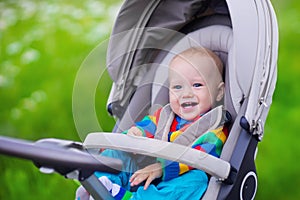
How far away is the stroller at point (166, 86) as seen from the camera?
52.5 inches

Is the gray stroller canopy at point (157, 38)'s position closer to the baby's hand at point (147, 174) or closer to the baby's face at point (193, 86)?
the baby's face at point (193, 86)

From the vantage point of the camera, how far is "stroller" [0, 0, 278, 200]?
1.33 meters

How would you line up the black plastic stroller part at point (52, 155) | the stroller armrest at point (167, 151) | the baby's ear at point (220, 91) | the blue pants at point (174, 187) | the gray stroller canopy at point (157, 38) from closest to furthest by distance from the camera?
the black plastic stroller part at point (52, 155), the stroller armrest at point (167, 151), the blue pants at point (174, 187), the gray stroller canopy at point (157, 38), the baby's ear at point (220, 91)

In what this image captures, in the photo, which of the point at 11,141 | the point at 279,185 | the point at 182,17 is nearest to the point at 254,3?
the point at 182,17

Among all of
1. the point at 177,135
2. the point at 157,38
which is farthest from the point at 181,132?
the point at 157,38

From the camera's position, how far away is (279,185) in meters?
2.86

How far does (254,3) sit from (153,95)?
0.48 metres

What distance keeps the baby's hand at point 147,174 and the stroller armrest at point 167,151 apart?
0.17 meters

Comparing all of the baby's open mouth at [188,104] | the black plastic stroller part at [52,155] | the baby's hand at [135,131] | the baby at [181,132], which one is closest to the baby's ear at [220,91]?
the baby at [181,132]

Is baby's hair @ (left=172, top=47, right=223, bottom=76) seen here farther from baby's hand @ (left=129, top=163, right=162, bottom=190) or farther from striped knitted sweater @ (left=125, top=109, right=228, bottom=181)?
baby's hand @ (left=129, top=163, right=162, bottom=190)

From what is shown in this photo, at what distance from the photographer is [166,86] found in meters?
1.93

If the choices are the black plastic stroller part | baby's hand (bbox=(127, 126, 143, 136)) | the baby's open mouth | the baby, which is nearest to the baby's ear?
the baby

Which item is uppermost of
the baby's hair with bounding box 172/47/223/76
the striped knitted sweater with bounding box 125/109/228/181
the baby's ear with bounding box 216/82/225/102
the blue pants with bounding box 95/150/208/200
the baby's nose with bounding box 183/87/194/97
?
the baby's hair with bounding box 172/47/223/76

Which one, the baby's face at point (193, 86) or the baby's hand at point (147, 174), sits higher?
the baby's face at point (193, 86)
